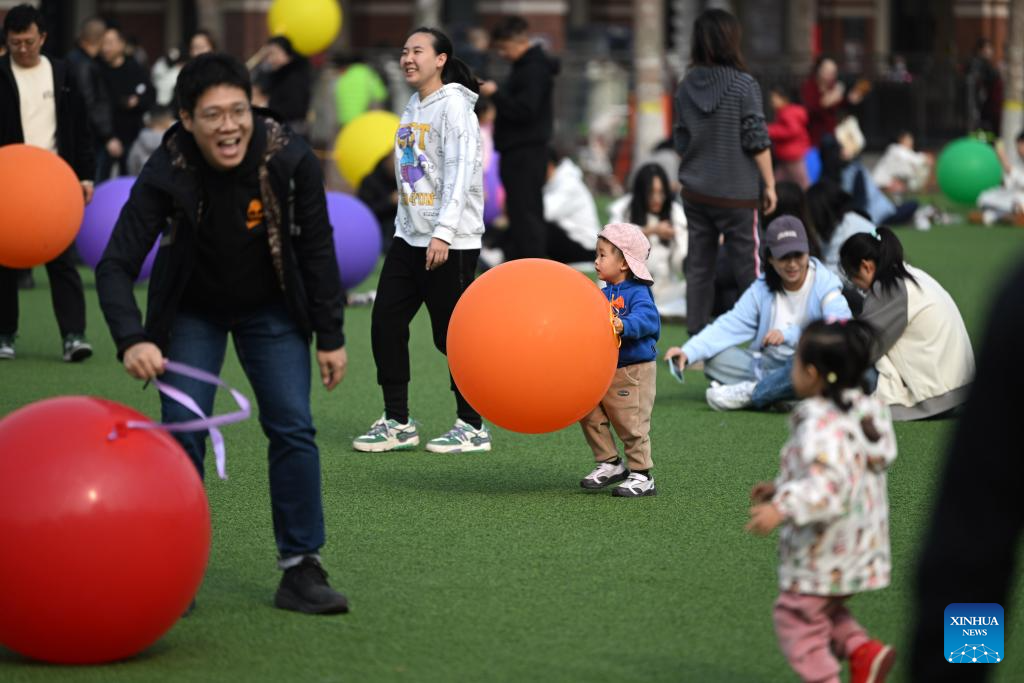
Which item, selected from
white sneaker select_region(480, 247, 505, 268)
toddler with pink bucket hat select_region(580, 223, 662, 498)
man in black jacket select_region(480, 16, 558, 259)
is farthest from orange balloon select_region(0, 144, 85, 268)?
white sneaker select_region(480, 247, 505, 268)

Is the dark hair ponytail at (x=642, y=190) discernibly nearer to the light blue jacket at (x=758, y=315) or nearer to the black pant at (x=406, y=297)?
the light blue jacket at (x=758, y=315)

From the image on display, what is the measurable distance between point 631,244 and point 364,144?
983cm

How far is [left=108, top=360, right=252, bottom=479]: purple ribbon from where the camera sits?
14.4 ft

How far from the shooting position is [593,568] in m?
5.44

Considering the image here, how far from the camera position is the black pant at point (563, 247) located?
1430 centimetres

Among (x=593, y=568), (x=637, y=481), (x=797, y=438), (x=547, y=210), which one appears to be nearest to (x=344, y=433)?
(x=637, y=481)

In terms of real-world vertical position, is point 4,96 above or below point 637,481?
above

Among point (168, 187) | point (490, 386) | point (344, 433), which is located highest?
point (168, 187)

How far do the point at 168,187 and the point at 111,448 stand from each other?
802mm

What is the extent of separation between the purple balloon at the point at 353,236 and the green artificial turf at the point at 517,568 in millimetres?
Result: 3459

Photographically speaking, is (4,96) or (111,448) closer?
(111,448)

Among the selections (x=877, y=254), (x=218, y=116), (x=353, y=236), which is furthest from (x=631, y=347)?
(x=353, y=236)

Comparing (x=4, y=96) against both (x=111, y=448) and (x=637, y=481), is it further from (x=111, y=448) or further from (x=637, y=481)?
(x=111, y=448)

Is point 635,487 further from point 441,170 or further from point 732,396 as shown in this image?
point 732,396
